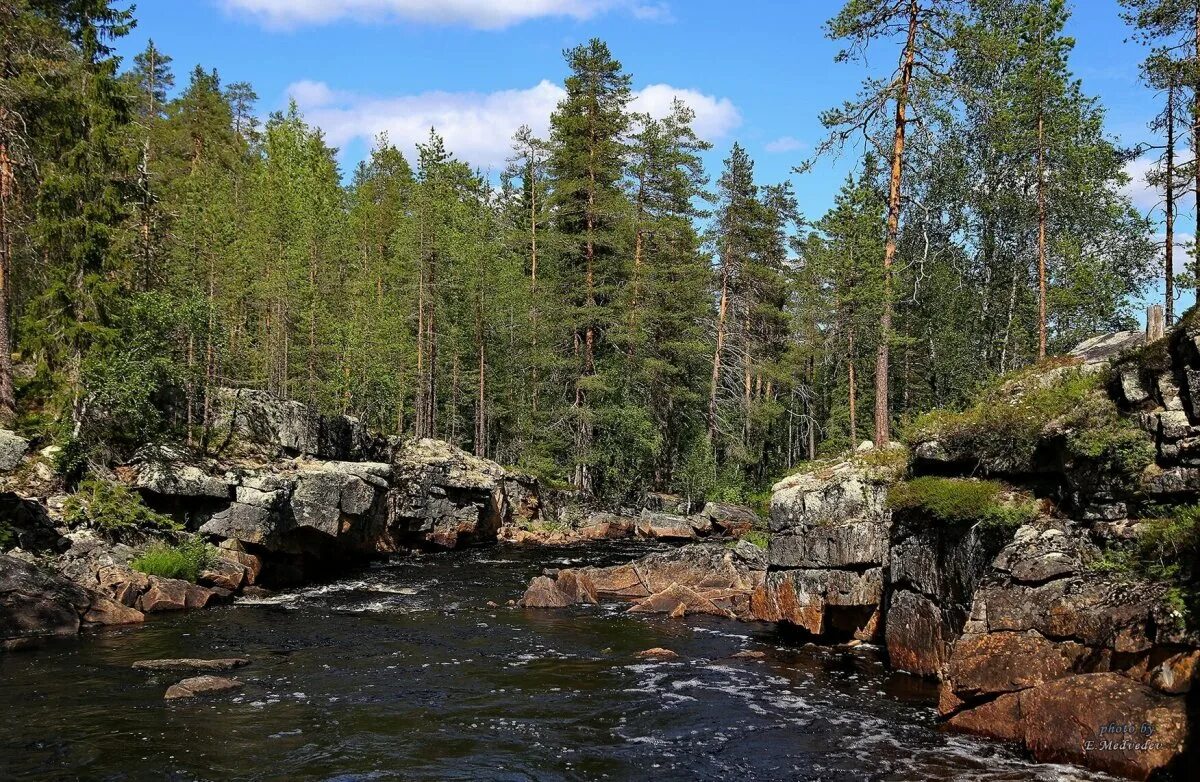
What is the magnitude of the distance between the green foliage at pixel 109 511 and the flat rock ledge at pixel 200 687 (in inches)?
416

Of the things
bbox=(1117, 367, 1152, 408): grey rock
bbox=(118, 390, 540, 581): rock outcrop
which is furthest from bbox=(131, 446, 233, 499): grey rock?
bbox=(1117, 367, 1152, 408): grey rock

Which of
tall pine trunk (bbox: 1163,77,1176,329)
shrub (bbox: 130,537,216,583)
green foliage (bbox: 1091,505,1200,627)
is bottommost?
shrub (bbox: 130,537,216,583)

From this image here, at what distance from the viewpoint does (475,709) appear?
1246cm

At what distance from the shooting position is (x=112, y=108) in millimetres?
27625

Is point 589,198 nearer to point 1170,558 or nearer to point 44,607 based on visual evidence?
point 44,607

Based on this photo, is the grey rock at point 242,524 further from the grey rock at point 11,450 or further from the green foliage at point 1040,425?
the green foliage at point 1040,425

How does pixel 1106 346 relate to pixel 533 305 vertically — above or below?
below

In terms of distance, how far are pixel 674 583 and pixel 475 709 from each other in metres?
11.1

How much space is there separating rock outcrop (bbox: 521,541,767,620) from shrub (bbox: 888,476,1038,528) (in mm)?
5792

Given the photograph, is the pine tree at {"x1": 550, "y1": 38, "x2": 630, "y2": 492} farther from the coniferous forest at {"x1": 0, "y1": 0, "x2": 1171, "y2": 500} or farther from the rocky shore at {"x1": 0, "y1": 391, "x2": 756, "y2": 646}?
the rocky shore at {"x1": 0, "y1": 391, "x2": 756, "y2": 646}

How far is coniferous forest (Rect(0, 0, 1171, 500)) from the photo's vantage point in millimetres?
24109

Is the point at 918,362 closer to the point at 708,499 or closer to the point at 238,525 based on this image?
the point at 708,499

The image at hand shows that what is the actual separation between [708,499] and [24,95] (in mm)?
34968

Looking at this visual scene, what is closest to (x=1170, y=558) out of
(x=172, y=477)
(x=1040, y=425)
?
(x=1040, y=425)
